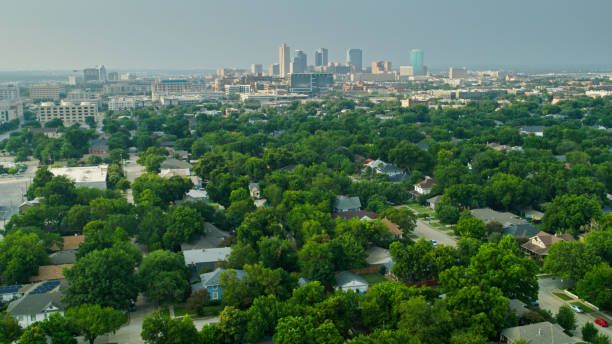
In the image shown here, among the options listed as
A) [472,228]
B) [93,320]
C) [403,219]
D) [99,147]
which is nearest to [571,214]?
[472,228]

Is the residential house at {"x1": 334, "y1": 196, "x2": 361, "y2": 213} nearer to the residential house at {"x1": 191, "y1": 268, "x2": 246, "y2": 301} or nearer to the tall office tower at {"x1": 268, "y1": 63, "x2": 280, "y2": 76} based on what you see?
the residential house at {"x1": 191, "y1": 268, "x2": 246, "y2": 301}

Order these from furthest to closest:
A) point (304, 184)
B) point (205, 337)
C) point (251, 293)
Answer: point (304, 184) → point (251, 293) → point (205, 337)

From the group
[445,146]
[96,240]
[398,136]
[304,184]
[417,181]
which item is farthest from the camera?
[398,136]

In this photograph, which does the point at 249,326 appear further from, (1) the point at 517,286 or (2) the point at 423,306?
(1) the point at 517,286

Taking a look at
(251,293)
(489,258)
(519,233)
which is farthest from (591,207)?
(251,293)

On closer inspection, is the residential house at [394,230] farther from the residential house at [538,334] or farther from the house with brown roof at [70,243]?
the house with brown roof at [70,243]

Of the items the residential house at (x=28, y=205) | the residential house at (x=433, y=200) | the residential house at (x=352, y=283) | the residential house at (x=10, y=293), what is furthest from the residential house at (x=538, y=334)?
the residential house at (x=28, y=205)
